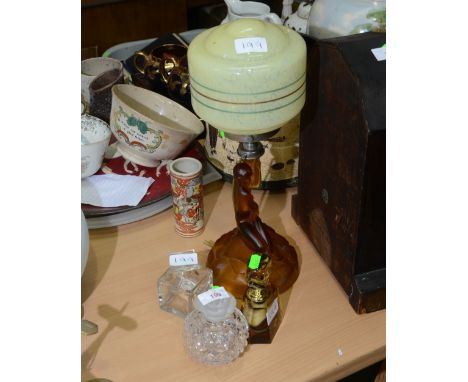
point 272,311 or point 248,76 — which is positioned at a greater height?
point 248,76

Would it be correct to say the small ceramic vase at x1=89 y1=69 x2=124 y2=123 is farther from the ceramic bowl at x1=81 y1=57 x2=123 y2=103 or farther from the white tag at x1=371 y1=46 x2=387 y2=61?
the white tag at x1=371 y1=46 x2=387 y2=61

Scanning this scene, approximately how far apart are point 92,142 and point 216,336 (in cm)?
47

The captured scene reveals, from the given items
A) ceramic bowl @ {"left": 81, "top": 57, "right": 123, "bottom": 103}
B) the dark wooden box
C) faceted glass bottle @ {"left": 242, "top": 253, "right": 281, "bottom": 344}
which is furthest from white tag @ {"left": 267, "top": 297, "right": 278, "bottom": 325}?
ceramic bowl @ {"left": 81, "top": 57, "right": 123, "bottom": 103}

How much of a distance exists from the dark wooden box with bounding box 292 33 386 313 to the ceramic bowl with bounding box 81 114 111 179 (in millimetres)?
354

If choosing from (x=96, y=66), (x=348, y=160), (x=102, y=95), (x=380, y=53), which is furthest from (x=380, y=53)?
(x=96, y=66)

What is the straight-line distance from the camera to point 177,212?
0.96m

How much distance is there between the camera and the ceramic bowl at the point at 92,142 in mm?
1020

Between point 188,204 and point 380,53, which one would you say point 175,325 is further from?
point 380,53

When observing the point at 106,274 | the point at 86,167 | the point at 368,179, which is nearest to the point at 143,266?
the point at 106,274

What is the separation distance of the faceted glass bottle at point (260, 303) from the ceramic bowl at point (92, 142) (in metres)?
0.39

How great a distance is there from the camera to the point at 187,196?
37.0 inches

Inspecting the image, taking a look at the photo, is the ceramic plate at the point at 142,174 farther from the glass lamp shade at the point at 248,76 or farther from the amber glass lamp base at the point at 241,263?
the glass lamp shade at the point at 248,76

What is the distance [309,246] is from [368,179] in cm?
24

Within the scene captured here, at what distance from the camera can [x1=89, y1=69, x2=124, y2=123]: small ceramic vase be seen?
1.16m
